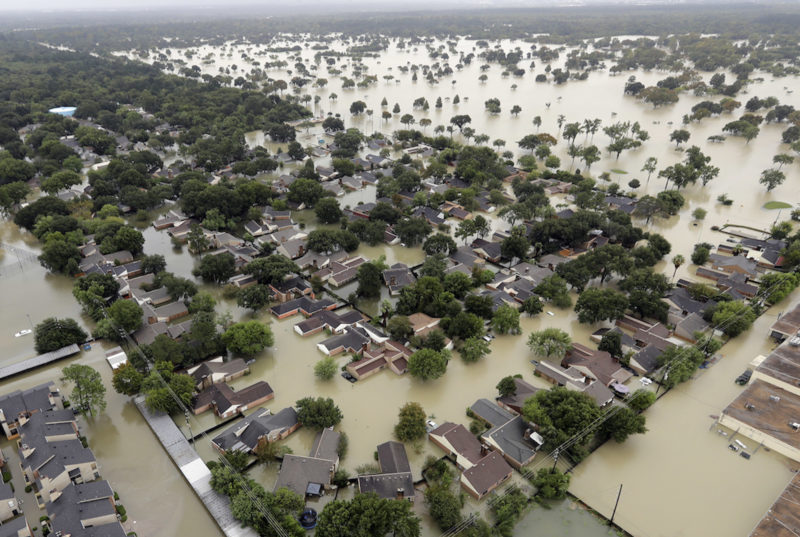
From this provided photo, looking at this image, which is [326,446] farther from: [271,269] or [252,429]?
[271,269]

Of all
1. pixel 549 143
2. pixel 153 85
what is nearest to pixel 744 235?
→ pixel 549 143

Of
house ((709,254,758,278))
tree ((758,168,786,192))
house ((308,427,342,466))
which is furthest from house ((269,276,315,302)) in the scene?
tree ((758,168,786,192))

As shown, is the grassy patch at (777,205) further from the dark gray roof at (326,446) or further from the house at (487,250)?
the dark gray roof at (326,446)

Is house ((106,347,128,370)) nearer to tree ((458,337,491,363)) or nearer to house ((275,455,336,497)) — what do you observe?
house ((275,455,336,497))

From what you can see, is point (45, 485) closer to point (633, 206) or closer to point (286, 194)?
point (286, 194)

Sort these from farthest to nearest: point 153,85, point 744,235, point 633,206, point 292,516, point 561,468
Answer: point 153,85 → point 633,206 → point 744,235 → point 561,468 → point 292,516

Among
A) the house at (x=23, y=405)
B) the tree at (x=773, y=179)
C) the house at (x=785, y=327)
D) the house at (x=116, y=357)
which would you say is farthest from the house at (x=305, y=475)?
the tree at (x=773, y=179)
